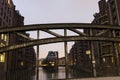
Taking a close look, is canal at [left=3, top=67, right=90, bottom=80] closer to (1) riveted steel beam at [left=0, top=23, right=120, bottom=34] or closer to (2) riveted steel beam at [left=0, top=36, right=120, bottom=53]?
(2) riveted steel beam at [left=0, top=36, right=120, bottom=53]

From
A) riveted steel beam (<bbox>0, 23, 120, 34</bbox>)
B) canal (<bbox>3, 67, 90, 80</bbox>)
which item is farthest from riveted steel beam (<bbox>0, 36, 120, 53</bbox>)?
canal (<bbox>3, 67, 90, 80</bbox>)

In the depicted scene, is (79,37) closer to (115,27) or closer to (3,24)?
(115,27)

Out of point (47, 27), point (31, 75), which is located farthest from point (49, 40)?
point (31, 75)

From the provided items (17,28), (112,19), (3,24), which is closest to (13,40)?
(3,24)

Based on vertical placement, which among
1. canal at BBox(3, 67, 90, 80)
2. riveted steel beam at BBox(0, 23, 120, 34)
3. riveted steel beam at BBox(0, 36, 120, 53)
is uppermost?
riveted steel beam at BBox(0, 23, 120, 34)

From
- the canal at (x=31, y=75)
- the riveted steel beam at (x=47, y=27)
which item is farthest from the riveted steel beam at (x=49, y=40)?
the canal at (x=31, y=75)

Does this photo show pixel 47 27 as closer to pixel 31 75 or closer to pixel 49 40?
pixel 49 40

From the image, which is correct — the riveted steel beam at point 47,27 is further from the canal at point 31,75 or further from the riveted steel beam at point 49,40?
the canal at point 31,75

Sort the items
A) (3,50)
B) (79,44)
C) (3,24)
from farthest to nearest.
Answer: (79,44) → (3,24) → (3,50)

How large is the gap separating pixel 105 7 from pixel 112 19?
28.4ft

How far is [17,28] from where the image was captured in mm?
11961

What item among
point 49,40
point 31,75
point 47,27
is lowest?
point 31,75

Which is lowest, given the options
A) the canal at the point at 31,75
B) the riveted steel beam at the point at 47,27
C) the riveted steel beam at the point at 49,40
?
the canal at the point at 31,75

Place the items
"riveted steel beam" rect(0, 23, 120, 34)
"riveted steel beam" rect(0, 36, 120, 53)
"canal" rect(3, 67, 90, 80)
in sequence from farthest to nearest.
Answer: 1. "canal" rect(3, 67, 90, 80)
2. "riveted steel beam" rect(0, 23, 120, 34)
3. "riveted steel beam" rect(0, 36, 120, 53)
